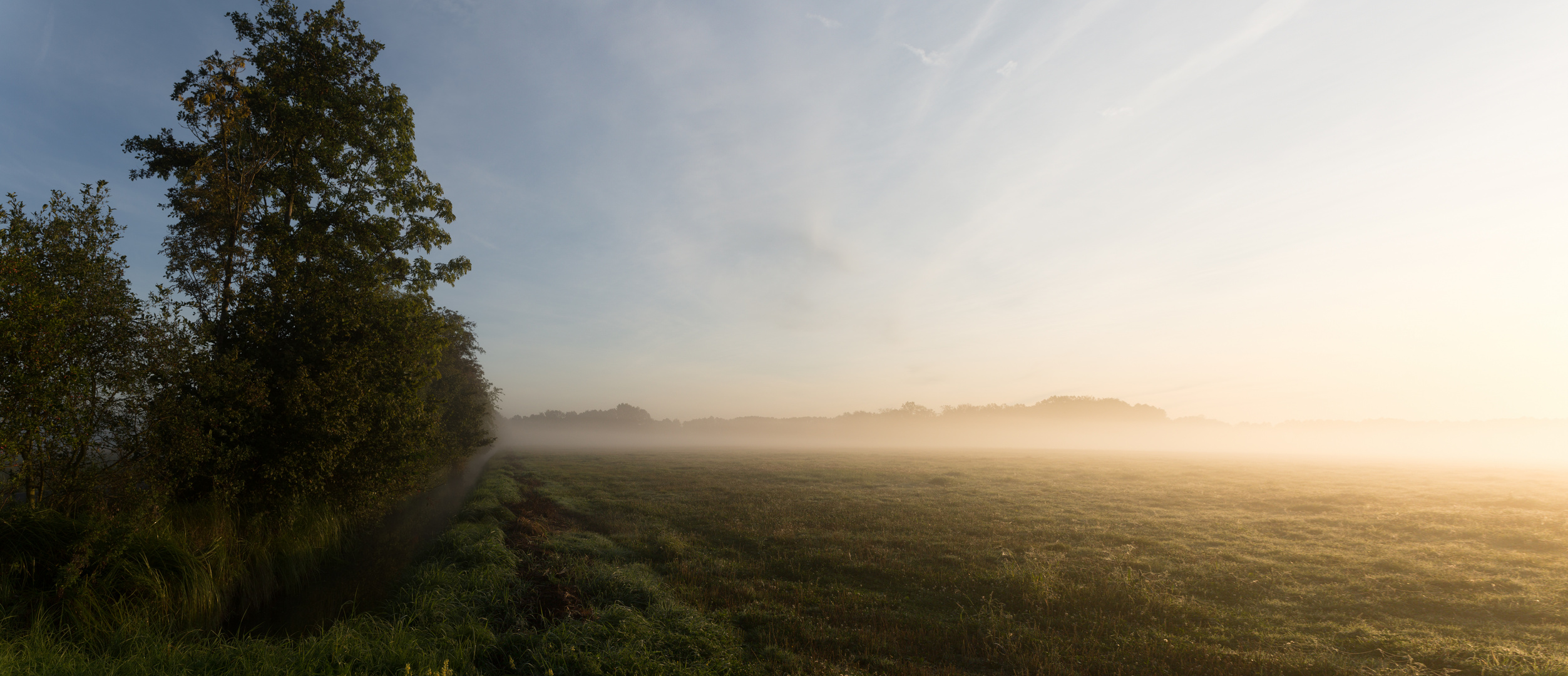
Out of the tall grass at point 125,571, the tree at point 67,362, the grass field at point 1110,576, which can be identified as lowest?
the grass field at point 1110,576

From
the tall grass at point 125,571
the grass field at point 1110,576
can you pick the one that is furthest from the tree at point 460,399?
the tall grass at point 125,571

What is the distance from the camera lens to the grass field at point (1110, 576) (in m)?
9.80

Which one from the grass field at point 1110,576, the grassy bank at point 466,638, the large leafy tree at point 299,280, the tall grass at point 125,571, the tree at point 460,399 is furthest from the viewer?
the tree at point 460,399

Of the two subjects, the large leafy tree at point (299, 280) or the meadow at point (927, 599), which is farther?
the large leafy tree at point (299, 280)

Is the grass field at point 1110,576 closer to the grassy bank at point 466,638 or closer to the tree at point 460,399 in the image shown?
the grassy bank at point 466,638

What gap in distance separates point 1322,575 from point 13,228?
30958 mm

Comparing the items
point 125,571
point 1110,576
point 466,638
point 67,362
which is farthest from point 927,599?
point 67,362

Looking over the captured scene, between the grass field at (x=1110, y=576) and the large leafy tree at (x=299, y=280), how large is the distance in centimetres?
715

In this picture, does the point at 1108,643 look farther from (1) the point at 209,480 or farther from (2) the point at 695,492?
(2) the point at 695,492

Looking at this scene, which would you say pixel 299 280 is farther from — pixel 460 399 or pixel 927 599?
pixel 460 399

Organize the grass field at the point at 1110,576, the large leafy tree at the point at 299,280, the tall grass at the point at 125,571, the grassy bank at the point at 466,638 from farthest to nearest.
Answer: the large leafy tree at the point at 299,280 → the grass field at the point at 1110,576 → the tall grass at the point at 125,571 → the grassy bank at the point at 466,638

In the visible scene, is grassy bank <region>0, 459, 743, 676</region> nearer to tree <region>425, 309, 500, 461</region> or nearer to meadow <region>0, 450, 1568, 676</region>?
meadow <region>0, 450, 1568, 676</region>

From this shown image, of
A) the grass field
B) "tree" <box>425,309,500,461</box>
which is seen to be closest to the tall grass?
the grass field

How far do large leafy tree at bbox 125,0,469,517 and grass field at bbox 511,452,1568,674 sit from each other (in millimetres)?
7148
